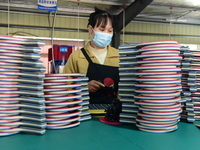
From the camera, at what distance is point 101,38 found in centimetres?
191

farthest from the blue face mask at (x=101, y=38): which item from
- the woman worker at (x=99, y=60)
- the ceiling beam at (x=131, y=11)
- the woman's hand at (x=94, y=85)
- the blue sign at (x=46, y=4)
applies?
the ceiling beam at (x=131, y=11)

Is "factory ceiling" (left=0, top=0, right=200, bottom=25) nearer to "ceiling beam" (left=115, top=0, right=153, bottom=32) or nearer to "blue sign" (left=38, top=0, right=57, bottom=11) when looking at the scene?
"ceiling beam" (left=115, top=0, right=153, bottom=32)

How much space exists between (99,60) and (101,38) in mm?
256

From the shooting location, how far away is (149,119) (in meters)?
0.96

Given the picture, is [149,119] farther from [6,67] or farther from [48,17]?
[48,17]

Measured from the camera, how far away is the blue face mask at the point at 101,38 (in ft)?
6.15

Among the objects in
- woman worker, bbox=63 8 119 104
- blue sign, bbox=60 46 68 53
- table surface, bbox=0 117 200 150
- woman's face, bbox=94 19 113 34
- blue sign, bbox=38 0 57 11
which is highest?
blue sign, bbox=38 0 57 11

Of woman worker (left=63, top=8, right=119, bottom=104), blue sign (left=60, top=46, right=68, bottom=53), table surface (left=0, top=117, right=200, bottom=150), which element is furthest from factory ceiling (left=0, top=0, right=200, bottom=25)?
table surface (left=0, top=117, right=200, bottom=150)

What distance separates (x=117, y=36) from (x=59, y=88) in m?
6.84

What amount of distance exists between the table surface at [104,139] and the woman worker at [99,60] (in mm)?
661

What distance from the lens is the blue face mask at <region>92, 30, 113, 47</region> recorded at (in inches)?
73.8

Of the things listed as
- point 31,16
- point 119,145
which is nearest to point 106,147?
point 119,145

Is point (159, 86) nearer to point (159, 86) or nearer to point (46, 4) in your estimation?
point (159, 86)

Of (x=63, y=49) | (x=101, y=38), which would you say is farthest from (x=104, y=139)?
(x=63, y=49)
